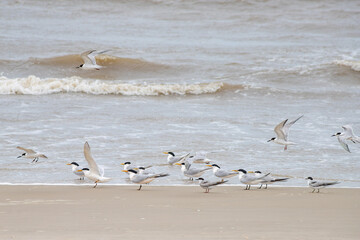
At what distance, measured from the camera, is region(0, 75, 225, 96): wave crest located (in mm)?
16281

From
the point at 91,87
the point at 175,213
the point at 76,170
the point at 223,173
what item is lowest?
the point at 91,87

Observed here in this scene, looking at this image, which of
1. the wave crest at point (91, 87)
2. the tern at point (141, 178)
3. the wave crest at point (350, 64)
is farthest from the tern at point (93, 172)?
the wave crest at point (350, 64)

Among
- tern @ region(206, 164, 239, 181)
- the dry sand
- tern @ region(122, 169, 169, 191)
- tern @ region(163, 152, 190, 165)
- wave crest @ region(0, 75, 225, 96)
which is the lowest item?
wave crest @ region(0, 75, 225, 96)

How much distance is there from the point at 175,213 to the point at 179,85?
10629mm

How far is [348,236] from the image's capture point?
5602 mm

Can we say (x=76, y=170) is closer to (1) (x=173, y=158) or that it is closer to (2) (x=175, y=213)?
(1) (x=173, y=158)

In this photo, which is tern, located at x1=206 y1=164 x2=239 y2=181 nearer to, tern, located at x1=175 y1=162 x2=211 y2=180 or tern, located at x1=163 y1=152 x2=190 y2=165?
tern, located at x1=175 y1=162 x2=211 y2=180

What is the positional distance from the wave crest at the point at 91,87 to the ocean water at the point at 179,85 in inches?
1.6

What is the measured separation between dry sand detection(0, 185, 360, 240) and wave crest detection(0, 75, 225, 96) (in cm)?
846

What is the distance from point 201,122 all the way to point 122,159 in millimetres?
3243

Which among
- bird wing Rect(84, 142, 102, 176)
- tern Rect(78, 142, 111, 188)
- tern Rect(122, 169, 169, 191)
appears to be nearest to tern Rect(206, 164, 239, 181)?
tern Rect(122, 169, 169, 191)

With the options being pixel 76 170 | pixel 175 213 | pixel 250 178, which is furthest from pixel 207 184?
pixel 76 170

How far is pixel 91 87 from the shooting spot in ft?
54.7

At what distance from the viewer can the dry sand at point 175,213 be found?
5691 millimetres
